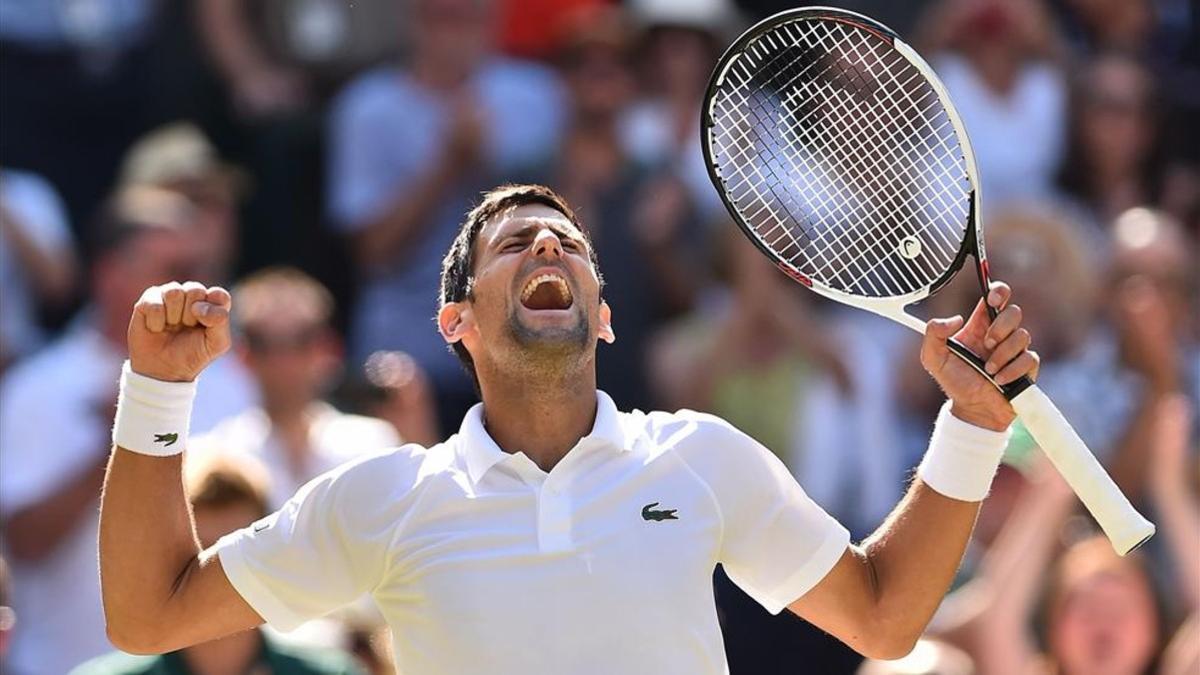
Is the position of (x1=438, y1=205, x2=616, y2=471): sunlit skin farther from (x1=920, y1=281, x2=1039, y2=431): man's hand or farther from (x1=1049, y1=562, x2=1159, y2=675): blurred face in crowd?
(x1=1049, y1=562, x2=1159, y2=675): blurred face in crowd

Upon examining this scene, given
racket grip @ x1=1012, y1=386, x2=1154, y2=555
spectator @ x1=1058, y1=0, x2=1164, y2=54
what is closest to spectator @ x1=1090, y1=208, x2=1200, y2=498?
spectator @ x1=1058, y1=0, x2=1164, y2=54

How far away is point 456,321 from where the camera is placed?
4.21 meters

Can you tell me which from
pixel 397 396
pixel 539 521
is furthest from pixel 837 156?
pixel 539 521

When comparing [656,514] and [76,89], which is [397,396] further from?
[656,514]

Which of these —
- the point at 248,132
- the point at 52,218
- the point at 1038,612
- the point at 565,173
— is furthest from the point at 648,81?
the point at 1038,612

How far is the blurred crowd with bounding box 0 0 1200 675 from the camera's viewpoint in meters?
7.03

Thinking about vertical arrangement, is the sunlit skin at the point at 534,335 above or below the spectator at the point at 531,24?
above

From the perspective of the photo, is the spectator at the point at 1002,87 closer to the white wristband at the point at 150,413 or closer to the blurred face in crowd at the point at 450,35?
the blurred face in crowd at the point at 450,35

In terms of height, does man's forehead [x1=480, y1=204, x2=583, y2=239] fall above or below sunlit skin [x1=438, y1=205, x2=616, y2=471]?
above

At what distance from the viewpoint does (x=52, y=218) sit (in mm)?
8602

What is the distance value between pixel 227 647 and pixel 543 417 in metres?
1.66

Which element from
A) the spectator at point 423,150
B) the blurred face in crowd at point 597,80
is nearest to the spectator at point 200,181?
the spectator at point 423,150

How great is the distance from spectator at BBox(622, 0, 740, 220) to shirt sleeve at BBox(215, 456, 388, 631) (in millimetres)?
5145

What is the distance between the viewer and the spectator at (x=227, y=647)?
5375 mm
